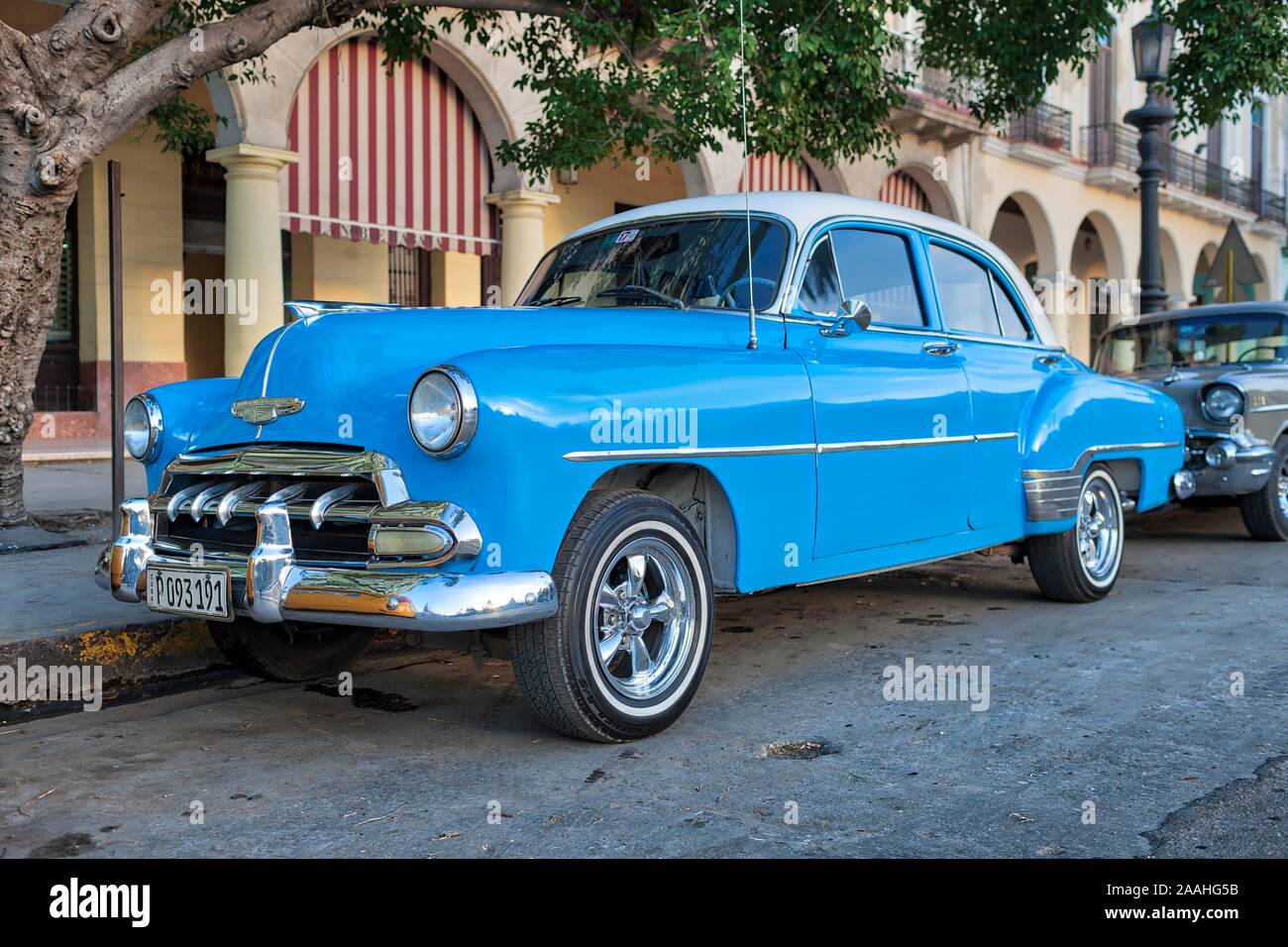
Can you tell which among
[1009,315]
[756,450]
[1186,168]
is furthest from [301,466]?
[1186,168]

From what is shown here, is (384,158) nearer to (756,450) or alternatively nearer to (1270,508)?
(1270,508)

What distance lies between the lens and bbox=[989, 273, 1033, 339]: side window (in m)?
6.08

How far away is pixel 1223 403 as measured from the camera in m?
8.30

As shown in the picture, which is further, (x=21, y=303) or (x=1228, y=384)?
(x=1228, y=384)

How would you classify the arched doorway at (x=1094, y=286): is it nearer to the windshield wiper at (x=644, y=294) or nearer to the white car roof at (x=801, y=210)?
the white car roof at (x=801, y=210)

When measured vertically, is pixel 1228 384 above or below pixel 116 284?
below

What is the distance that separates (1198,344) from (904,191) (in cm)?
1107

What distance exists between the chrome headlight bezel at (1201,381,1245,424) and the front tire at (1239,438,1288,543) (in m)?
0.57

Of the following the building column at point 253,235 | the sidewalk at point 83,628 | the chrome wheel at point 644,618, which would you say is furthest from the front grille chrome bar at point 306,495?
the building column at point 253,235

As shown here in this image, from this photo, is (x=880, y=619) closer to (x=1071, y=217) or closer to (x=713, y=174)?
(x=713, y=174)

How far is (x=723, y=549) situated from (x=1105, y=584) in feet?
9.81

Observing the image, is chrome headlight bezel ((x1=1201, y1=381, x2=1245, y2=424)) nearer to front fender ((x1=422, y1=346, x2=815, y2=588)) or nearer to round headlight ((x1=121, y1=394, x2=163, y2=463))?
front fender ((x1=422, y1=346, x2=815, y2=588))

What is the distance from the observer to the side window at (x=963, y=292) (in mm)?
5664

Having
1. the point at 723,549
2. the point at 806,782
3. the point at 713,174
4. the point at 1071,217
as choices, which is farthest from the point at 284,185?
the point at 1071,217
